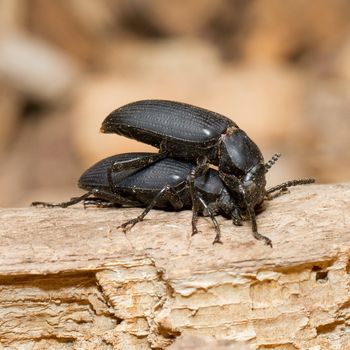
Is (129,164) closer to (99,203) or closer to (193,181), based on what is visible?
(99,203)

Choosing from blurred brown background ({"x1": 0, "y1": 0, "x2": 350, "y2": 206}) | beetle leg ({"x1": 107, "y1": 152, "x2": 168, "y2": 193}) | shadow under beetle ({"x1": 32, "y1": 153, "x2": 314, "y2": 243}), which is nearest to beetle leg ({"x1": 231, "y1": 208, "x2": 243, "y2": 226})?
shadow under beetle ({"x1": 32, "y1": 153, "x2": 314, "y2": 243})

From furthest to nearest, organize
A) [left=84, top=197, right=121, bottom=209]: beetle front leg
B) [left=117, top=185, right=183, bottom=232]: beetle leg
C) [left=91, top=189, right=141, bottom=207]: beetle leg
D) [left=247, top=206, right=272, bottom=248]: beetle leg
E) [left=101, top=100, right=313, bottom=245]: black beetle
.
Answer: [left=84, top=197, right=121, bottom=209]: beetle front leg → [left=91, top=189, right=141, bottom=207]: beetle leg → [left=101, top=100, right=313, bottom=245]: black beetle → [left=117, top=185, right=183, bottom=232]: beetle leg → [left=247, top=206, right=272, bottom=248]: beetle leg

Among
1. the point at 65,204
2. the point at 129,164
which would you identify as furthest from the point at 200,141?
the point at 65,204

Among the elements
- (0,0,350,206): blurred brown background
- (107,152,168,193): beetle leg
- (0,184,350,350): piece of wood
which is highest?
(0,0,350,206): blurred brown background

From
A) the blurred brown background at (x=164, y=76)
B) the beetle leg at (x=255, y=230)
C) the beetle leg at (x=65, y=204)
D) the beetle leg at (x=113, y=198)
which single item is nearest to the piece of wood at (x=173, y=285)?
the beetle leg at (x=255, y=230)

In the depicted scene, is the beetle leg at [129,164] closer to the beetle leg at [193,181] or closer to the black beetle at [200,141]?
the black beetle at [200,141]

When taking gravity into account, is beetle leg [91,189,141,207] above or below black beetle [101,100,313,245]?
below

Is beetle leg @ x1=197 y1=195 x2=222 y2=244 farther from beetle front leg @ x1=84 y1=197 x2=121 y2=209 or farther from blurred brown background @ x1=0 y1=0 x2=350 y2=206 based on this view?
blurred brown background @ x1=0 y1=0 x2=350 y2=206
